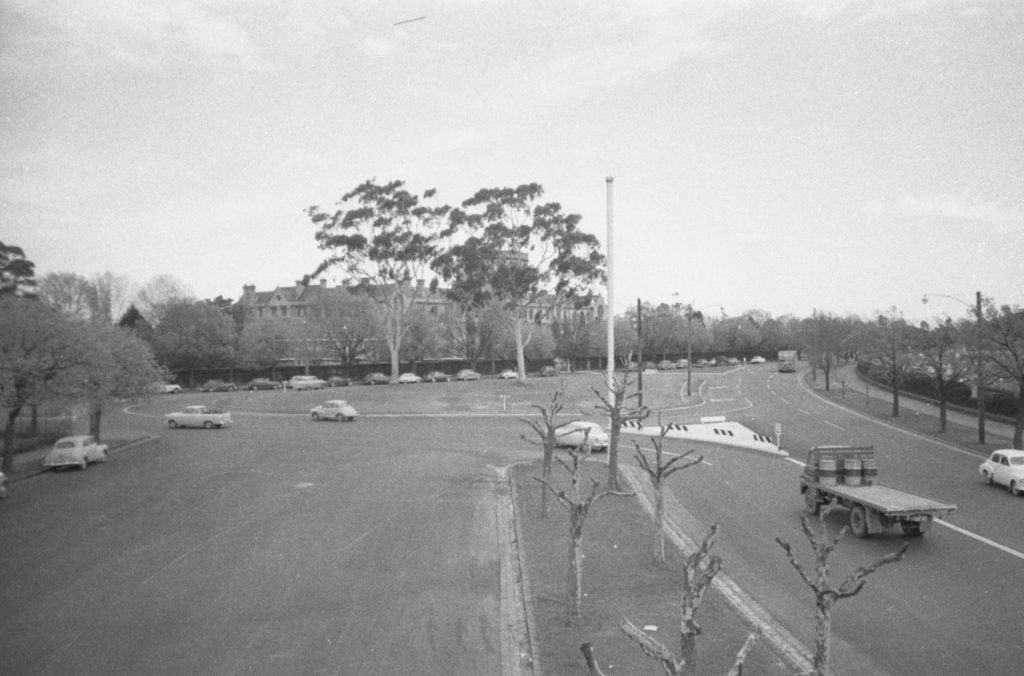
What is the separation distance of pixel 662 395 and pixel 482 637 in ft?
176

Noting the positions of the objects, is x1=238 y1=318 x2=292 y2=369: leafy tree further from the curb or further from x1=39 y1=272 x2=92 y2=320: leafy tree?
the curb

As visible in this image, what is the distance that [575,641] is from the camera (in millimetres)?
11609

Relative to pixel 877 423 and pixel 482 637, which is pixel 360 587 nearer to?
pixel 482 637

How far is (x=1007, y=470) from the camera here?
24250 mm

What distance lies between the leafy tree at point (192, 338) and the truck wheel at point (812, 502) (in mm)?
72907

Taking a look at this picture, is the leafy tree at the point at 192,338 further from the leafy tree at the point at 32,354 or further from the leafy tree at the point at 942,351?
the leafy tree at the point at 942,351

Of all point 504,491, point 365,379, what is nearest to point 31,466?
point 504,491

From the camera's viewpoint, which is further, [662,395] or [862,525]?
[662,395]

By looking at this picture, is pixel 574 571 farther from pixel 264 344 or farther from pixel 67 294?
pixel 264 344

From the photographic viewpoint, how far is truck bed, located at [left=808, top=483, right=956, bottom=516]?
16.8 m

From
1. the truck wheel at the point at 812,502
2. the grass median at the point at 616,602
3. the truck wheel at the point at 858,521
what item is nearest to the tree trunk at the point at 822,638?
the grass median at the point at 616,602

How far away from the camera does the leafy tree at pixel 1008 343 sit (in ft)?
102

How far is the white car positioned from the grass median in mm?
12521

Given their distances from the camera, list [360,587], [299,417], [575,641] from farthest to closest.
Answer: [299,417] → [360,587] → [575,641]
